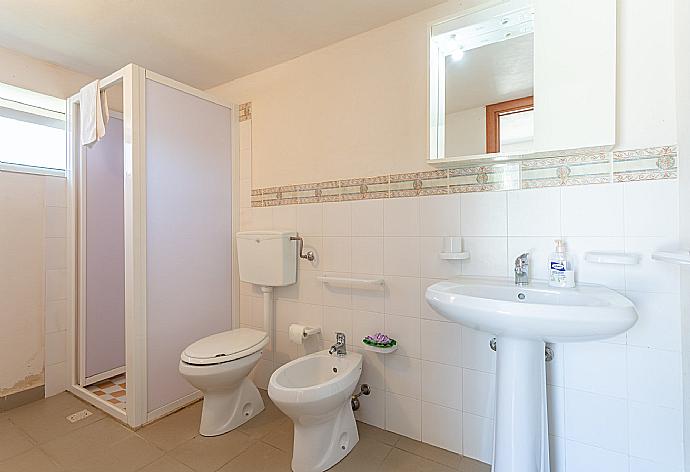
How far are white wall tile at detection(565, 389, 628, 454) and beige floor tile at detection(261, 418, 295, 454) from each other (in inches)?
48.1

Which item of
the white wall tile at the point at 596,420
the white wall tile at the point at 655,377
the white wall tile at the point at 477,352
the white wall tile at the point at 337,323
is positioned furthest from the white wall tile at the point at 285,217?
the white wall tile at the point at 655,377

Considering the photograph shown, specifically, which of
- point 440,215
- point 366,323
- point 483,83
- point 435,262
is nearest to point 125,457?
point 366,323

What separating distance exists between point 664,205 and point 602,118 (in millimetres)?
376

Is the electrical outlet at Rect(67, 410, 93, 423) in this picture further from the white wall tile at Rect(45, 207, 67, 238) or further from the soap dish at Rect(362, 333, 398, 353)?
the soap dish at Rect(362, 333, 398, 353)

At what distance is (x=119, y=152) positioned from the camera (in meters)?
2.42

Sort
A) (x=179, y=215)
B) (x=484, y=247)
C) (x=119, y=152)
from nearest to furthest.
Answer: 1. (x=484, y=247)
2. (x=179, y=215)
3. (x=119, y=152)

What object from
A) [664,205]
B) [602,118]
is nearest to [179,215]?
[602,118]

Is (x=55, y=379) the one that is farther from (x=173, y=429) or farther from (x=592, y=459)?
(x=592, y=459)

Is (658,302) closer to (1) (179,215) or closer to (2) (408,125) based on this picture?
(2) (408,125)

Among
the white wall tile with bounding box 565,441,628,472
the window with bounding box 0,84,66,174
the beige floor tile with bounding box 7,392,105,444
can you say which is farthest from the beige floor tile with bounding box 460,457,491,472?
the window with bounding box 0,84,66,174

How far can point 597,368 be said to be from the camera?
129 cm

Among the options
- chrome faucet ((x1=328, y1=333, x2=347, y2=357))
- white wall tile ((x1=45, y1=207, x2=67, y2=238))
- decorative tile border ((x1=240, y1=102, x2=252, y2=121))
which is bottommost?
chrome faucet ((x1=328, y1=333, x2=347, y2=357))

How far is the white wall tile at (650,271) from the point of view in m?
1.18

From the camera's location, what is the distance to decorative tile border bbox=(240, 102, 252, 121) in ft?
7.53
